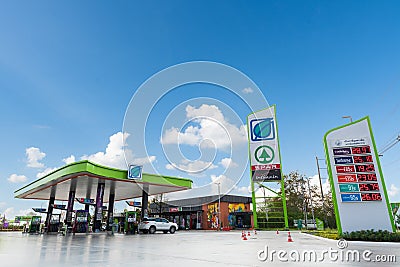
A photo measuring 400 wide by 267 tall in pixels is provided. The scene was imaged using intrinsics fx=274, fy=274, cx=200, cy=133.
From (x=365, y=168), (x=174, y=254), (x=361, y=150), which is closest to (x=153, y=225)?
(x=174, y=254)

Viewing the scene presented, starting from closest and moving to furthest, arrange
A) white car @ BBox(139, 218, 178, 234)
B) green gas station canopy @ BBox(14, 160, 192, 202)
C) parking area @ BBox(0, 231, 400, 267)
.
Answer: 1. parking area @ BBox(0, 231, 400, 267)
2. green gas station canopy @ BBox(14, 160, 192, 202)
3. white car @ BBox(139, 218, 178, 234)

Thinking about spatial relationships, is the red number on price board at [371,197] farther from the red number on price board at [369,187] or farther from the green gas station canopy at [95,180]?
the green gas station canopy at [95,180]

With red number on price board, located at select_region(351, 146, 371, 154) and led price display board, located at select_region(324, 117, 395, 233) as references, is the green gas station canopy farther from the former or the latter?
red number on price board, located at select_region(351, 146, 371, 154)

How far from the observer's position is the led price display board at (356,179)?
38.3ft

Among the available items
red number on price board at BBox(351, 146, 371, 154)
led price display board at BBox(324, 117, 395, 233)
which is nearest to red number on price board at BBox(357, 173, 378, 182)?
led price display board at BBox(324, 117, 395, 233)

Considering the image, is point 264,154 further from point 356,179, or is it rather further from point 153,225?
point 356,179

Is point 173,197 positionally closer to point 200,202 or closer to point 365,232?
point 200,202

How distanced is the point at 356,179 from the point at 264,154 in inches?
441

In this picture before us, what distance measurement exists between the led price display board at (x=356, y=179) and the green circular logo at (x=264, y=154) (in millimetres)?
9818

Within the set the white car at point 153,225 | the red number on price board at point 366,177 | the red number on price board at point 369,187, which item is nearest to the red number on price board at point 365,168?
the red number on price board at point 366,177

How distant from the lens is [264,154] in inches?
918

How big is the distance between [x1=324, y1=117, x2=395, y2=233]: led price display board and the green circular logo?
9.82 metres

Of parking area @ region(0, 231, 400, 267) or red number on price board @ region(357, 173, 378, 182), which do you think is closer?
parking area @ region(0, 231, 400, 267)

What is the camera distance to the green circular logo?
23106mm
